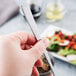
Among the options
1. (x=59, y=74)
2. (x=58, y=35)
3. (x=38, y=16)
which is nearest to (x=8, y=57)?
(x=59, y=74)

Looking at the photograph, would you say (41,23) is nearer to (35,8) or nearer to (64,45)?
(35,8)

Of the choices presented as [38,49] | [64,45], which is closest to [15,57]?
[38,49]

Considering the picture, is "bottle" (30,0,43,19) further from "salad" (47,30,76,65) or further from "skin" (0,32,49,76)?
"skin" (0,32,49,76)

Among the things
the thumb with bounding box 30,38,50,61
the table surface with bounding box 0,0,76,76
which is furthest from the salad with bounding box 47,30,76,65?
the thumb with bounding box 30,38,50,61

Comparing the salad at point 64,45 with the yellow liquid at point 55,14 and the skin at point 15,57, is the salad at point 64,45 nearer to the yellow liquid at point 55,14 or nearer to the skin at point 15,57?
the yellow liquid at point 55,14

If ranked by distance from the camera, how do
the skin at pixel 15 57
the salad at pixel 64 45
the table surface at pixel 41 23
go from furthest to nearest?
the table surface at pixel 41 23 → the salad at pixel 64 45 → the skin at pixel 15 57

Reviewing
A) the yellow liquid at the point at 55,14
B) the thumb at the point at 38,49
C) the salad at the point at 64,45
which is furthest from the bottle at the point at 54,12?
the thumb at the point at 38,49

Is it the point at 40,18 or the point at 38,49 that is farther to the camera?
the point at 40,18

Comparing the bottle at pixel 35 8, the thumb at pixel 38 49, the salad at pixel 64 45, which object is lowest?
the salad at pixel 64 45
